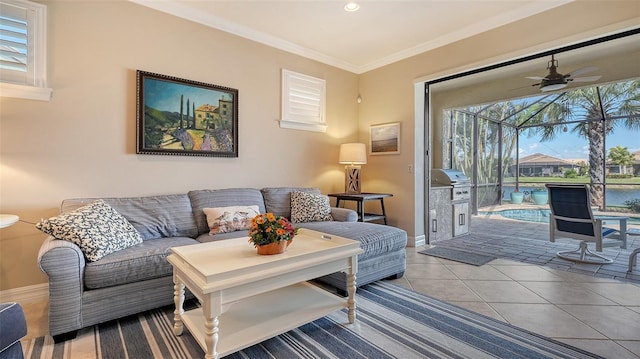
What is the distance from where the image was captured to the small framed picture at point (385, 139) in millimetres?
4344

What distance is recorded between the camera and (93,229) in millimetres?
2066

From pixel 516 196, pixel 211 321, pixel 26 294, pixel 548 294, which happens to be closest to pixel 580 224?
pixel 548 294

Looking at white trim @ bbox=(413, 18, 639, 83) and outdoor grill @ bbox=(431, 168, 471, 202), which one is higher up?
white trim @ bbox=(413, 18, 639, 83)

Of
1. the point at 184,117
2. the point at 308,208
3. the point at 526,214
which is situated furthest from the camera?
the point at 526,214

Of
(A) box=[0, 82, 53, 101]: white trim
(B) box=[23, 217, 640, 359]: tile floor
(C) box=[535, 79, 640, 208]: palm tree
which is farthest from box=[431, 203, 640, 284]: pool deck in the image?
(A) box=[0, 82, 53, 101]: white trim

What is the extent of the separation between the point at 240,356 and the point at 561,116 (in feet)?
28.8

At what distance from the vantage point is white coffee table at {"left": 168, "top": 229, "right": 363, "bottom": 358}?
4.94ft

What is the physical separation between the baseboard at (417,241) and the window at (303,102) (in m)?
2.00

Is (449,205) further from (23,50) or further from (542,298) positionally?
(23,50)

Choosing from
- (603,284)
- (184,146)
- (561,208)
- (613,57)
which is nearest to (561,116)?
(613,57)

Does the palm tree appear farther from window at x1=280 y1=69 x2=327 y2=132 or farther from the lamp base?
window at x1=280 y1=69 x2=327 y2=132

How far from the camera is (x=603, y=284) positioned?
111 inches

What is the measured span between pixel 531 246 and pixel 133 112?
5312 millimetres

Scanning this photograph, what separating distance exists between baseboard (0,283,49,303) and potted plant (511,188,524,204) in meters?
9.63
